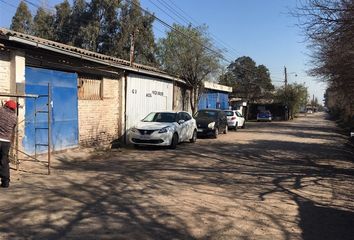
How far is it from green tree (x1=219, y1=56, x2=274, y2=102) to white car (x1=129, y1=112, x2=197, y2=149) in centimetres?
4714

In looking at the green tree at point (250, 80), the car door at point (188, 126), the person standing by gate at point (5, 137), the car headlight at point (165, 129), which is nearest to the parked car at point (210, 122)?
the car door at point (188, 126)

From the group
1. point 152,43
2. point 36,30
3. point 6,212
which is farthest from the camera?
point 152,43

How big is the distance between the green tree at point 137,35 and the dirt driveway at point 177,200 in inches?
1410

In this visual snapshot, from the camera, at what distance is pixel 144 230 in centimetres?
672

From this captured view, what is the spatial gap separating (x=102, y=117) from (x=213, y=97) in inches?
918

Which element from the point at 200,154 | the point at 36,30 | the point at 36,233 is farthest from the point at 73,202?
the point at 36,30

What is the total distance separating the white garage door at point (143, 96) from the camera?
20.5m

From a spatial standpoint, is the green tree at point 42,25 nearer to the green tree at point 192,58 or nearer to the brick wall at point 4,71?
the green tree at point 192,58

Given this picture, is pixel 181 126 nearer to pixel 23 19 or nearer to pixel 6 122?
pixel 6 122

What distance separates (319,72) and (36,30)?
3324 cm

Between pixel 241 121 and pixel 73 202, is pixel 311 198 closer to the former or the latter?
pixel 73 202

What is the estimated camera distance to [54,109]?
14.6 metres

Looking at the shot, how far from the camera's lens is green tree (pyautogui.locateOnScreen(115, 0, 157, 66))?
1967 inches

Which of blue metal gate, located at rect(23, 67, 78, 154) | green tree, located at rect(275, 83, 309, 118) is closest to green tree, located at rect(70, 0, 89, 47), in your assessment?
green tree, located at rect(275, 83, 309, 118)
